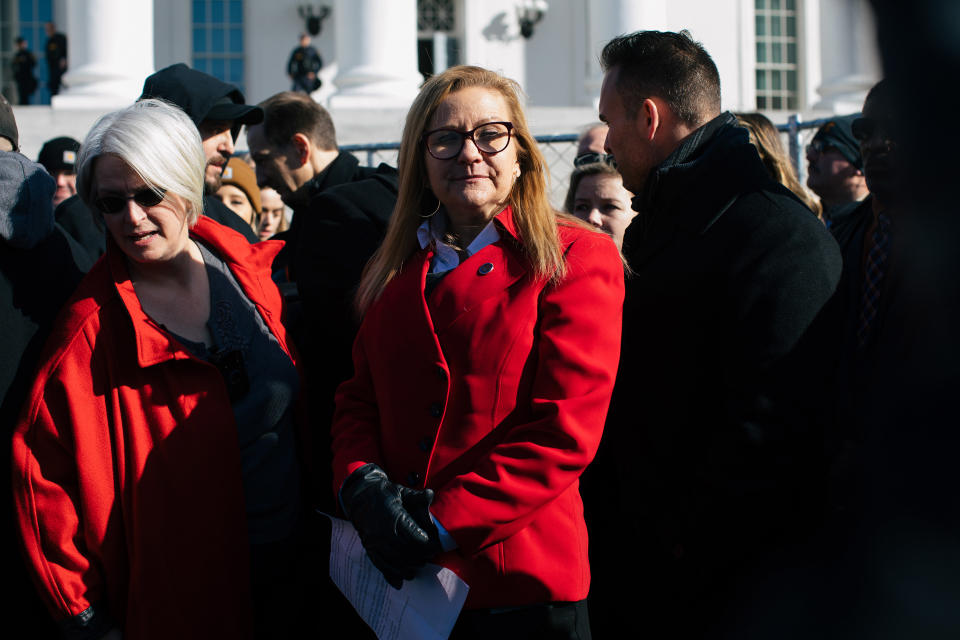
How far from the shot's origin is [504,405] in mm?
2203

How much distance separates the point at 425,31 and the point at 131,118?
19.4m

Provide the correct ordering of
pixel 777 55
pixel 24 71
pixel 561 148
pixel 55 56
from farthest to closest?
pixel 777 55
pixel 24 71
pixel 55 56
pixel 561 148

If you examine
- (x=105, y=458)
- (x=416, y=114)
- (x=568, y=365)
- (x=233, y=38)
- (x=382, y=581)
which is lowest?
(x=382, y=581)

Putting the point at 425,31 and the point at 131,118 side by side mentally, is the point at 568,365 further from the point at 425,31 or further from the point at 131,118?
the point at 425,31

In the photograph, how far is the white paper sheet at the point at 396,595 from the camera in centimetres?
208

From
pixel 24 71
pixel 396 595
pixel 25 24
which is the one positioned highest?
pixel 25 24

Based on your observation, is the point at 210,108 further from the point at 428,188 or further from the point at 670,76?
the point at 670,76

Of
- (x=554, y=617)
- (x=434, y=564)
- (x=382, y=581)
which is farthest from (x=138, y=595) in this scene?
(x=554, y=617)

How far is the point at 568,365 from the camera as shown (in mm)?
2139

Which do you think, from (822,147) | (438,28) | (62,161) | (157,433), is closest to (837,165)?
(822,147)

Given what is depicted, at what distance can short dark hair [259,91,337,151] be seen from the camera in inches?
167

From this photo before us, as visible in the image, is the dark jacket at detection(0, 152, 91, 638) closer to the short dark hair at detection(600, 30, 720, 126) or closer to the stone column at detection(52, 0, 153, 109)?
the short dark hair at detection(600, 30, 720, 126)

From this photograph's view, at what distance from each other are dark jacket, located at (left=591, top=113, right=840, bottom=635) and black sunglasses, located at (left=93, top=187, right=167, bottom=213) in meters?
1.43

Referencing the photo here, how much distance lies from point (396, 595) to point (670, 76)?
174 centimetres
